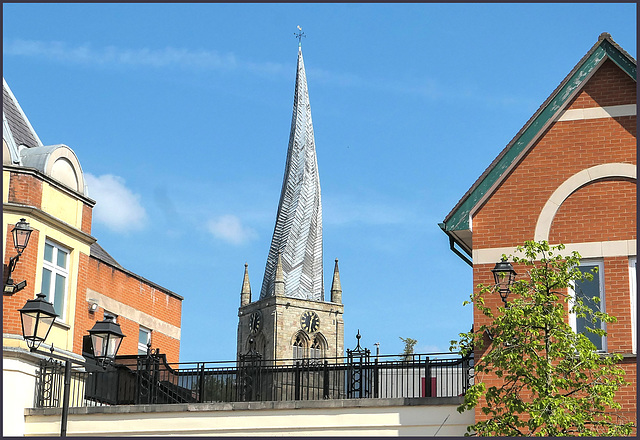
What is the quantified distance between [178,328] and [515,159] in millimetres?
Result: 20534

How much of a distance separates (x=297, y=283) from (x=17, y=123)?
9483cm

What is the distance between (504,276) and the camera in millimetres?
16734

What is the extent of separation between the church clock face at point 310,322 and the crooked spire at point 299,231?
2687mm

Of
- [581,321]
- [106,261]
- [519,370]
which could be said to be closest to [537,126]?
[581,321]

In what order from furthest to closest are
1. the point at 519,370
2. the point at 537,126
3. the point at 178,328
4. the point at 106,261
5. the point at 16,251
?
the point at 178,328
the point at 106,261
the point at 16,251
the point at 537,126
the point at 519,370

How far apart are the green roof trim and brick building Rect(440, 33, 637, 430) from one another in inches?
0.7

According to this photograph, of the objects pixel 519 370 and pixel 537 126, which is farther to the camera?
pixel 537 126

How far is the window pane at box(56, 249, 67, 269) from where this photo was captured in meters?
21.7

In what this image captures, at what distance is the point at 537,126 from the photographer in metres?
18.6

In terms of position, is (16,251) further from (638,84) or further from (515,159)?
(638,84)

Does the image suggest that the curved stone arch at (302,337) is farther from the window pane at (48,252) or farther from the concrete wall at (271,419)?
the concrete wall at (271,419)

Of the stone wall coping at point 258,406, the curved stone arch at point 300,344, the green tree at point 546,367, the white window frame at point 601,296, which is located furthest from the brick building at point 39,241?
the curved stone arch at point 300,344

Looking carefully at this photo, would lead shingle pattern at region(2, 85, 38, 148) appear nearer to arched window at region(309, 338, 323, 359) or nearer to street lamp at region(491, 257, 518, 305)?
street lamp at region(491, 257, 518, 305)

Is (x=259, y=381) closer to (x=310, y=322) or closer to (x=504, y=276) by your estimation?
(x=504, y=276)
